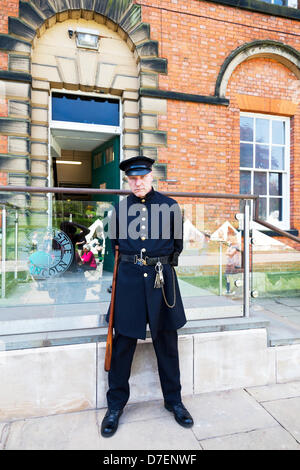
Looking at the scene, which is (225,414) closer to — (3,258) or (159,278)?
(159,278)

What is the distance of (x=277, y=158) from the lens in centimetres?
633

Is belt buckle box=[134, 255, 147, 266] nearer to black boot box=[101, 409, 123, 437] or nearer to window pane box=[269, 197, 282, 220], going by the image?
black boot box=[101, 409, 123, 437]

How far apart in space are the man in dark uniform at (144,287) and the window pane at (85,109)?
11.6 feet

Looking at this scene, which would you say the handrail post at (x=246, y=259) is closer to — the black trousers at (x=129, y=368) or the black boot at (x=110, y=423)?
the black trousers at (x=129, y=368)

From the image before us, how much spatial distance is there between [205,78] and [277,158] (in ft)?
7.00

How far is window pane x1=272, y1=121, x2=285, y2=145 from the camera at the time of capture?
6285mm

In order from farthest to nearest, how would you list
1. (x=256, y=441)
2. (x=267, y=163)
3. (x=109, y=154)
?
(x=267, y=163) → (x=109, y=154) → (x=256, y=441)

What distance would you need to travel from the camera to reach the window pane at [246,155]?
6090mm

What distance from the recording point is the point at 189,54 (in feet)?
18.0

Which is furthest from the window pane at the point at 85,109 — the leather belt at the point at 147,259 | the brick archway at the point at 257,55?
the leather belt at the point at 147,259

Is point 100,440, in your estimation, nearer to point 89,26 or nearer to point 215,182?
point 215,182

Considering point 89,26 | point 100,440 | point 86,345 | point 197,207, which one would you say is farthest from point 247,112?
point 100,440

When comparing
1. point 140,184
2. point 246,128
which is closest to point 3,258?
point 140,184
